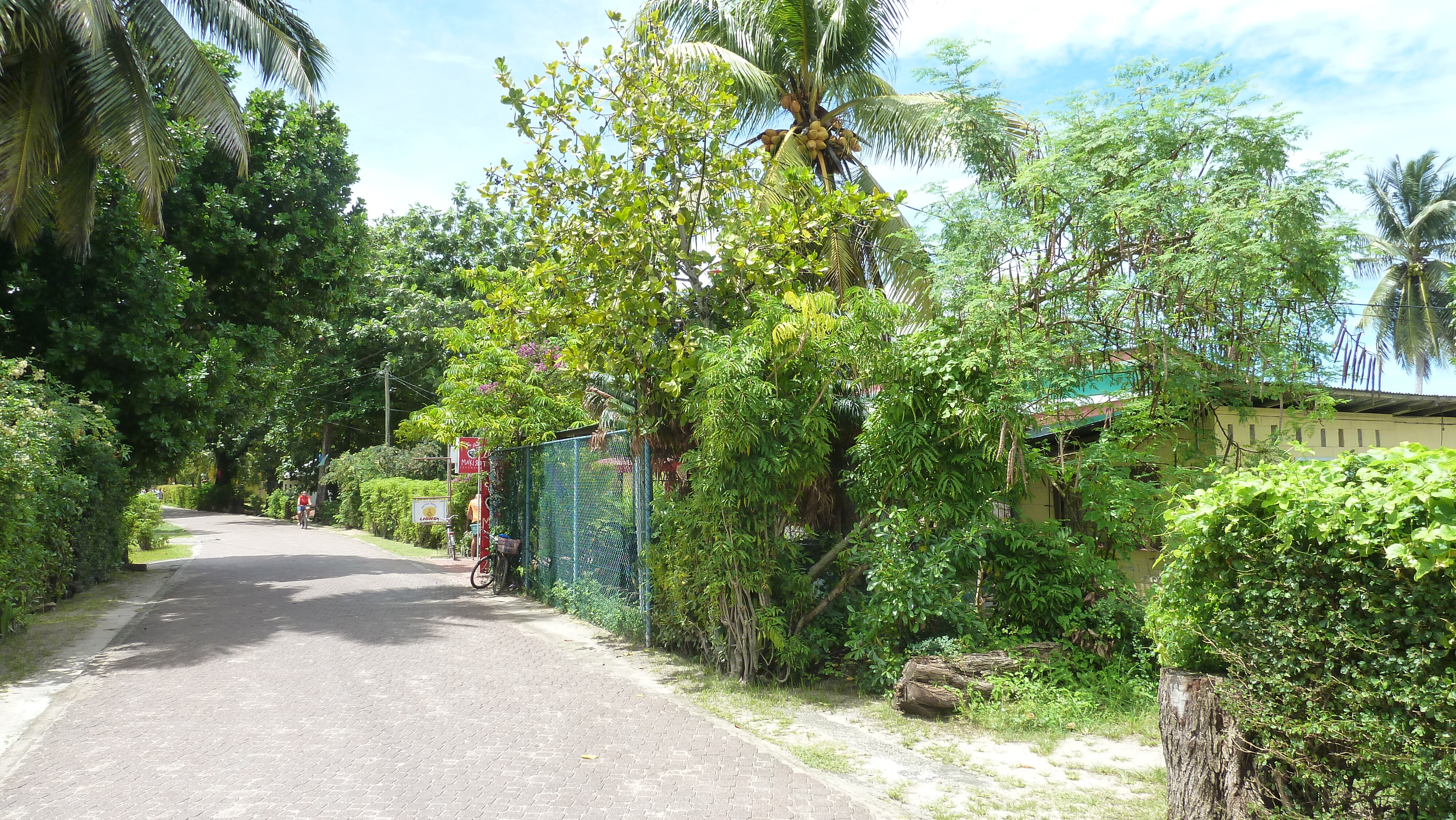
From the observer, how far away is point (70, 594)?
548 inches

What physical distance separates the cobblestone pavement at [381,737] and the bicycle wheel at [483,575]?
3.35 m

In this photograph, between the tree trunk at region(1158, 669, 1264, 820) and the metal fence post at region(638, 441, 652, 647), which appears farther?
the metal fence post at region(638, 441, 652, 647)

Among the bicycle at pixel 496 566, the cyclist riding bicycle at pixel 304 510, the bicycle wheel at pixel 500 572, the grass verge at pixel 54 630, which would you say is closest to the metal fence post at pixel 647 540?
the bicycle at pixel 496 566

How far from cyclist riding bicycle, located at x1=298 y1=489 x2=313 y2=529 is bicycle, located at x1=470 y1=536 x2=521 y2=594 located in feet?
77.9

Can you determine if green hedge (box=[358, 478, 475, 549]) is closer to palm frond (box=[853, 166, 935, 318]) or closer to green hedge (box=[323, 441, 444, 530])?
green hedge (box=[323, 441, 444, 530])

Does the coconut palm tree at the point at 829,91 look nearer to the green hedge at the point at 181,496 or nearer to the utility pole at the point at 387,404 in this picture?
the utility pole at the point at 387,404

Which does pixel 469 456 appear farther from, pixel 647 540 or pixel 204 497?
pixel 204 497

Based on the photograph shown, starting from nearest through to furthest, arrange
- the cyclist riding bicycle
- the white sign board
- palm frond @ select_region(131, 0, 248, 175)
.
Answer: palm frond @ select_region(131, 0, 248, 175) → the white sign board → the cyclist riding bicycle

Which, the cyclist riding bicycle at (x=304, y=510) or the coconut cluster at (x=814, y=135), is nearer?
the coconut cluster at (x=814, y=135)

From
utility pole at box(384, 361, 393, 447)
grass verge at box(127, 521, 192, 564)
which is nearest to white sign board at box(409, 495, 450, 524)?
grass verge at box(127, 521, 192, 564)

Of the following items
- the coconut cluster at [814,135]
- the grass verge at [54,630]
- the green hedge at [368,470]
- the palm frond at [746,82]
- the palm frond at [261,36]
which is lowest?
the grass verge at [54,630]

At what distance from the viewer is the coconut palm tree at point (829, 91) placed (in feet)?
40.3

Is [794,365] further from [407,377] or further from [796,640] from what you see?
[407,377]

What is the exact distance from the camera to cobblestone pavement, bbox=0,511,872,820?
16.7 feet
